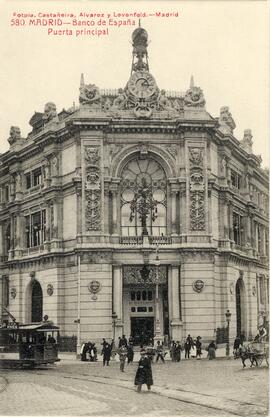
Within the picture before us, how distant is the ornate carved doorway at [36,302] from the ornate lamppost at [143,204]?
979 centimetres

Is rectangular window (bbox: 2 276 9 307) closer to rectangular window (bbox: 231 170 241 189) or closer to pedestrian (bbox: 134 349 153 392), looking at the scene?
rectangular window (bbox: 231 170 241 189)

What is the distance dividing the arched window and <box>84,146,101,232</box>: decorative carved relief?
1.91m

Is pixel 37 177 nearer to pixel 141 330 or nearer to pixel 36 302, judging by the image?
pixel 36 302

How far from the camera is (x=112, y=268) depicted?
4134 cm

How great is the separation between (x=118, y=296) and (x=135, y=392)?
18.1 meters

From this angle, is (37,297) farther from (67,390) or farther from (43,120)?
(67,390)

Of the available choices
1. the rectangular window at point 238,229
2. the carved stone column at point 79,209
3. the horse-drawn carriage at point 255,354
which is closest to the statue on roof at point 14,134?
the carved stone column at point 79,209

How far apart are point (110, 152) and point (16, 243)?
13.0 meters

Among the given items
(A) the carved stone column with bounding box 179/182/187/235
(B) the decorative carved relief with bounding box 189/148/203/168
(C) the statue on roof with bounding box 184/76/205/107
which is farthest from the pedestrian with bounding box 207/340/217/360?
(C) the statue on roof with bounding box 184/76/205/107

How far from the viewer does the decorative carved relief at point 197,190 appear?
42.2 metres

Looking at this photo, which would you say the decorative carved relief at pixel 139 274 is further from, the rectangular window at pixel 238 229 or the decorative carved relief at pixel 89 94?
the decorative carved relief at pixel 89 94

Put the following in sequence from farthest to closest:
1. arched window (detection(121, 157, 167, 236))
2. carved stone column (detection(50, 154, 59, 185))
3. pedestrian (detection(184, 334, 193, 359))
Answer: carved stone column (detection(50, 154, 59, 185))
arched window (detection(121, 157, 167, 236))
pedestrian (detection(184, 334, 193, 359))

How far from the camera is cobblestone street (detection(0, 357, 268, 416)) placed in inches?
763

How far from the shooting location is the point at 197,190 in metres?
42.4
